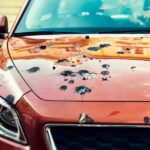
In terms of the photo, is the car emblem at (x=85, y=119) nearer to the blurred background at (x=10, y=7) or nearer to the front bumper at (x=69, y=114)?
the front bumper at (x=69, y=114)

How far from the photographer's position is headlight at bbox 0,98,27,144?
299 cm

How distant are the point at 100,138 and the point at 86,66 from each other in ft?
1.90

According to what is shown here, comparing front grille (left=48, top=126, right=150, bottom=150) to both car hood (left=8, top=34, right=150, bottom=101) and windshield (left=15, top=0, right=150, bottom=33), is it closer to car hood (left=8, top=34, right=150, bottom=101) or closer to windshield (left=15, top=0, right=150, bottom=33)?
car hood (left=8, top=34, right=150, bottom=101)

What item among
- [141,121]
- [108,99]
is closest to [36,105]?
[108,99]

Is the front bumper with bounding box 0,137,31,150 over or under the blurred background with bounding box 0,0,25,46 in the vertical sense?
over

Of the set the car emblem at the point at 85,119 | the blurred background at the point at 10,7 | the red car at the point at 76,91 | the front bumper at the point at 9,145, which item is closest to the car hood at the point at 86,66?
the red car at the point at 76,91

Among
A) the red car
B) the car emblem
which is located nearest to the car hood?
the red car

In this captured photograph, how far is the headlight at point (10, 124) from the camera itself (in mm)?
2990

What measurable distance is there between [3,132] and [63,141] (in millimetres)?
347

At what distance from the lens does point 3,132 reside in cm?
305

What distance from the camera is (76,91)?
305cm

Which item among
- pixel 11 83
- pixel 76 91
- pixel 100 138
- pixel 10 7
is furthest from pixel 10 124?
pixel 10 7

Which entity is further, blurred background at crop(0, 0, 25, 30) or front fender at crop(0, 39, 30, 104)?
blurred background at crop(0, 0, 25, 30)

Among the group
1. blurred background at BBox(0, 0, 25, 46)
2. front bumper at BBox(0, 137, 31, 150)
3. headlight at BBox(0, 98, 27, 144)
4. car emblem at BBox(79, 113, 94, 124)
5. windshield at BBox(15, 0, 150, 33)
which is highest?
car emblem at BBox(79, 113, 94, 124)
